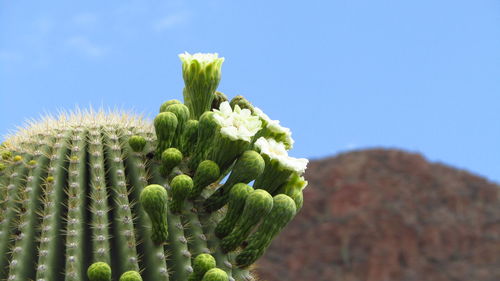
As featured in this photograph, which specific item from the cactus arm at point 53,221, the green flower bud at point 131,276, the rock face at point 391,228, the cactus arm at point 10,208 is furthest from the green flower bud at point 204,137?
the rock face at point 391,228

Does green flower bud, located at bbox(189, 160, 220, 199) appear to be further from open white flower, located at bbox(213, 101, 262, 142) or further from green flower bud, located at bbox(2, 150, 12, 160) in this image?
green flower bud, located at bbox(2, 150, 12, 160)

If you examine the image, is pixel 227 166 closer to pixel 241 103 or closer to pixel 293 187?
pixel 293 187

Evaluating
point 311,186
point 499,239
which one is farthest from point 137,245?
point 311,186

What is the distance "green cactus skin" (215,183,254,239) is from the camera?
3715 mm

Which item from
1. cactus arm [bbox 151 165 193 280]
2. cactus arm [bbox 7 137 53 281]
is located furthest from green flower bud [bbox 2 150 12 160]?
cactus arm [bbox 151 165 193 280]

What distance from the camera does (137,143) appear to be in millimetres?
4062

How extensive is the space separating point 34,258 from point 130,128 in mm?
1060

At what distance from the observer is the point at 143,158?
4.07 meters

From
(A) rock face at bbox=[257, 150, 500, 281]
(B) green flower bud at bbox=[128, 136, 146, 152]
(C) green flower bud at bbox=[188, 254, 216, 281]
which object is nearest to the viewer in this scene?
(C) green flower bud at bbox=[188, 254, 216, 281]

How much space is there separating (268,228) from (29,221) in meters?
1.30

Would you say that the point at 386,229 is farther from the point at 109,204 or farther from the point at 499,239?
the point at 109,204

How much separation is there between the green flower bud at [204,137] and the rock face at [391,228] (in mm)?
33319

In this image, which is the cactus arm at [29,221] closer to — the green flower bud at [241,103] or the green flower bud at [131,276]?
the green flower bud at [131,276]

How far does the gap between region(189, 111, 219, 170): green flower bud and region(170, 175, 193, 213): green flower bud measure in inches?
12.4
